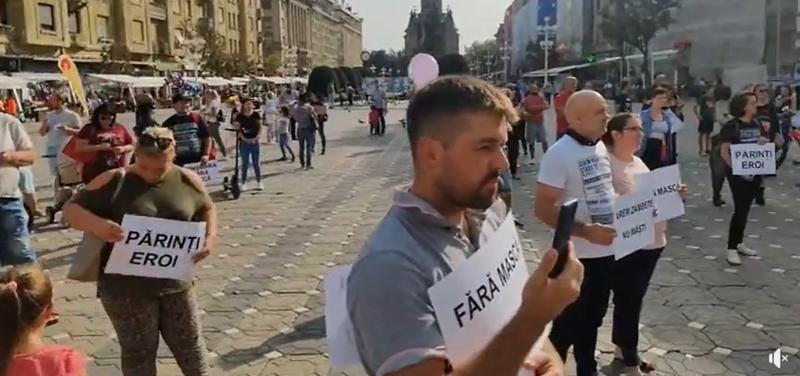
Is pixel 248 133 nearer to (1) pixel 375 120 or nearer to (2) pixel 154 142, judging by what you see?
(2) pixel 154 142

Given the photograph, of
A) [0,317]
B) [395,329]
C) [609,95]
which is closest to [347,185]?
[0,317]

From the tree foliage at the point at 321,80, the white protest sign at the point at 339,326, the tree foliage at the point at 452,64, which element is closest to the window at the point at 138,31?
the tree foliage at the point at 321,80

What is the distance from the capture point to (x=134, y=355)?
3529 millimetres

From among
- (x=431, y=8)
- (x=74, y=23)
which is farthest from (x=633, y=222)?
(x=431, y=8)

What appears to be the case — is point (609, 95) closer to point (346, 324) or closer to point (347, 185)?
point (347, 185)

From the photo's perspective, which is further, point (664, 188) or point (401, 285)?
point (664, 188)

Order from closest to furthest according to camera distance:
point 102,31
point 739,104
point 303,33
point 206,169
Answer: point 739,104 → point 206,169 → point 102,31 → point 303,33

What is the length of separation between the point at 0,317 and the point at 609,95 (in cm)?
4134

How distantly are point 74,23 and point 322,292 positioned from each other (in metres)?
53.8

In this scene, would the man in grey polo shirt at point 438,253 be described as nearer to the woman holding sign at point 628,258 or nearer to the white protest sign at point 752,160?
the woman holding sign at point 628,258

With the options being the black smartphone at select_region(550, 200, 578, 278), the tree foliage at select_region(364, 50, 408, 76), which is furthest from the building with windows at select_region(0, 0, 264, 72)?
the tree foliage at select_region(364, 50, 408, 76)

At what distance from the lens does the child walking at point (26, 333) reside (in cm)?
242

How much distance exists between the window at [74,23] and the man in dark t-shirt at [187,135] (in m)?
48.8

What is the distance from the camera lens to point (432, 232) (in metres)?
1.77
